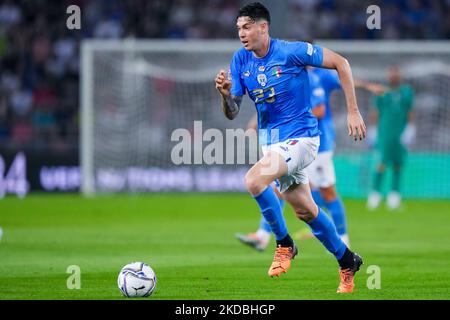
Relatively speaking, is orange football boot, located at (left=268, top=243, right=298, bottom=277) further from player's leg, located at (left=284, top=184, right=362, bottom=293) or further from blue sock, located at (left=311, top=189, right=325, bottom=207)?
blue sock, located at (left=311, top=189, right=325, bottom=207)

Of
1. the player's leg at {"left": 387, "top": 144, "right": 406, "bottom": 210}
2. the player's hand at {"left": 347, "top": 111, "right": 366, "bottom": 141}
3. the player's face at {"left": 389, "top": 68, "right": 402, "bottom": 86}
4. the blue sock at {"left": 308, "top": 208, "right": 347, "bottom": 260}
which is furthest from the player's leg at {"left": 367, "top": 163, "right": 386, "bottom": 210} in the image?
the player's hand at {"left": 347, "top": 111, "right": 366, "bottom": 141}

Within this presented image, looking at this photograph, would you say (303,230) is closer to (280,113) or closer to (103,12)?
(280,113)

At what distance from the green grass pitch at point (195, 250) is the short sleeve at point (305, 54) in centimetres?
198

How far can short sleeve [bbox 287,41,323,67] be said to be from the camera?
28.6 feet

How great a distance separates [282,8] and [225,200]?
4.47m

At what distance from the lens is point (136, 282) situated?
8.21m

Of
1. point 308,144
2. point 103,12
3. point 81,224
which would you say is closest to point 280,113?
point 308,144

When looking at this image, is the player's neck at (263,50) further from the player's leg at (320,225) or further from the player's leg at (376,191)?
the player's leg at (376,191)

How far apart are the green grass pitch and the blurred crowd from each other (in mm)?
4554

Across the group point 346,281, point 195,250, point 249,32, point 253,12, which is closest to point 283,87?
point 249,32

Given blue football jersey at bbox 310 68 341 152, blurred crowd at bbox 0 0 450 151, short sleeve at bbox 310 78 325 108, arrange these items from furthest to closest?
blurred crowd at bbox 0 0 450 151 → blue football jersey at bbox 310 68 341 152 → short sleeve at bbox 310 78 325 108

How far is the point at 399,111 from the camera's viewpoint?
821 inches

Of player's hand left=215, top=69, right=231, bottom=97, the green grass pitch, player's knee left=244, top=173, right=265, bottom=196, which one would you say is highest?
player's hand left=215, top=69, right=231, bottom=97

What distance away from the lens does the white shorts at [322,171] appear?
1230cm
